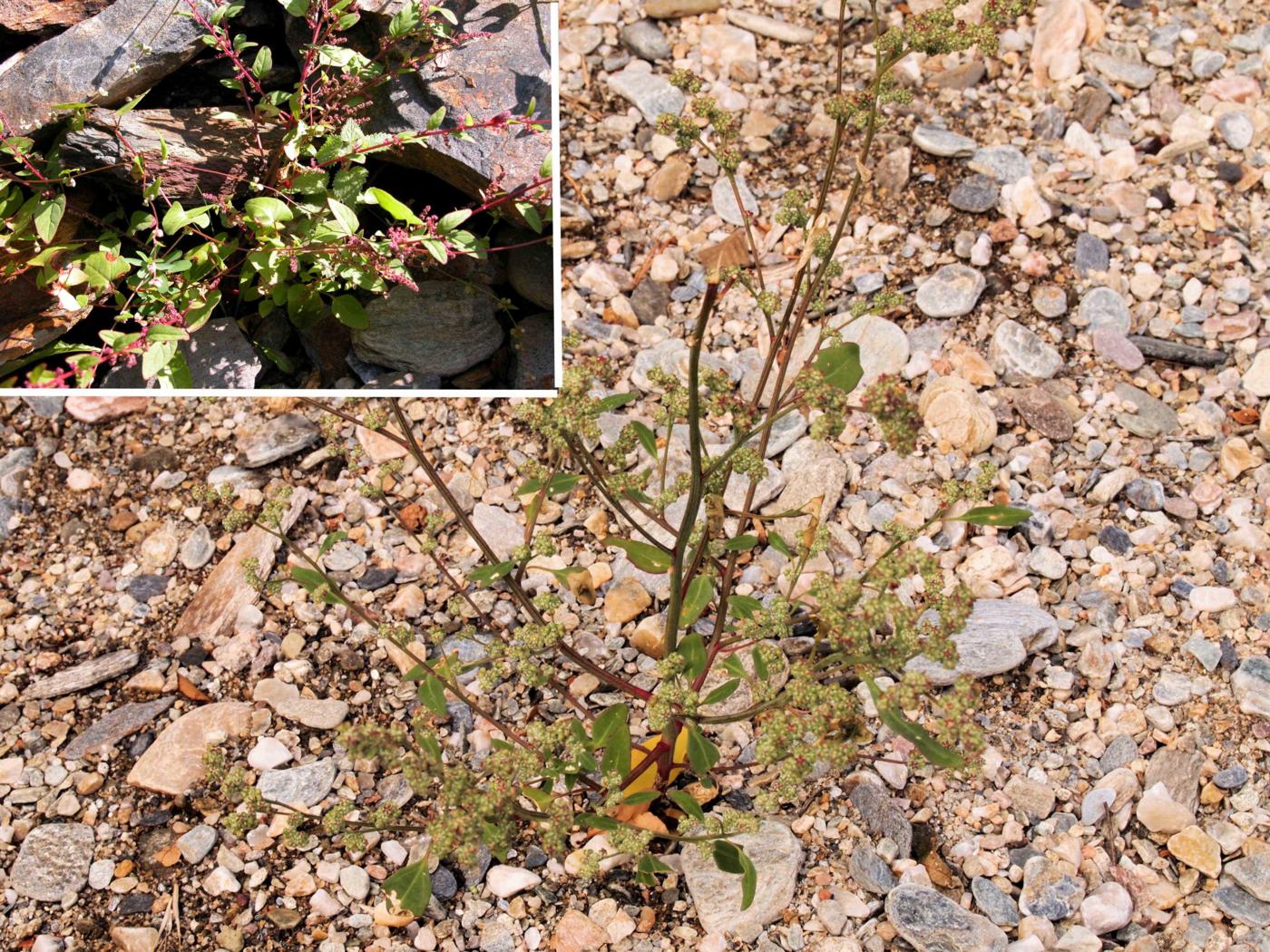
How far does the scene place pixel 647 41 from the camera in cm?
396

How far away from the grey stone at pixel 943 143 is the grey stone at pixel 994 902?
2.15m

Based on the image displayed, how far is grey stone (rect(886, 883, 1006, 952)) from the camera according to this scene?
88.1 inches

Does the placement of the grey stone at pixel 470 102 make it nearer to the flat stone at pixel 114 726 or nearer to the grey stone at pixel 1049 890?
the flat stone at pixel 114 726

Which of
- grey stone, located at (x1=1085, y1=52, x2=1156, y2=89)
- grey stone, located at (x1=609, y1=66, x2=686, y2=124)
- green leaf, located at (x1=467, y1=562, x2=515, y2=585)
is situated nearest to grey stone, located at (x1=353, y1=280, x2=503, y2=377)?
grey stone, located at (x1=609, y1=66, x2=686, y2=124)

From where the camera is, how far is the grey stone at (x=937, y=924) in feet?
7.34

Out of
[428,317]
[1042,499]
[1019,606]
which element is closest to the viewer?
[1019,606]

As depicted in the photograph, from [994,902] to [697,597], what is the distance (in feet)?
2.74

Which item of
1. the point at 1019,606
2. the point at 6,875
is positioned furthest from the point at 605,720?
the point at 6,875

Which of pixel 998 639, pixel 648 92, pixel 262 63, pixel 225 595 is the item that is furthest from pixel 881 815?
pixel 648 92

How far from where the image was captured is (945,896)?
7.59ft

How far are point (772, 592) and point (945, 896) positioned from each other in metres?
0.76

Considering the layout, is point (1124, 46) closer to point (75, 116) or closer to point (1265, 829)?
point (1265, 829)

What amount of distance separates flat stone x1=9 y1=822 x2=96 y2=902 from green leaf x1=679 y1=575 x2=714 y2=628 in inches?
51.9

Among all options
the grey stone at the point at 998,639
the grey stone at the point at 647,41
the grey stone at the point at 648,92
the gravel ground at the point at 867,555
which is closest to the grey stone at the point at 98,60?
the gravel ground at the point at 867,555
